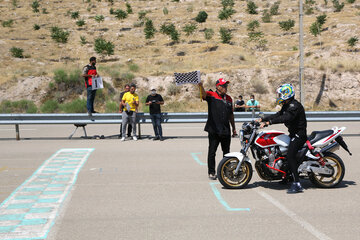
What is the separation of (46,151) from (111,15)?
69650 mm

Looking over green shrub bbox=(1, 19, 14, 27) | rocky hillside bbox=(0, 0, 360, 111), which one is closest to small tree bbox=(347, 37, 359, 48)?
rocky hillside bbox=(0, 0, 360, 111)

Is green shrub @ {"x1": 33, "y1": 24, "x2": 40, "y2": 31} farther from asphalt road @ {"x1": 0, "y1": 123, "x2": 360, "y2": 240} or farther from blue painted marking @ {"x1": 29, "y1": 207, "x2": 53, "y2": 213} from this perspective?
blue painted marking @ {"x1": 29, "y1": 207, "x2": 53, "y2": 213}

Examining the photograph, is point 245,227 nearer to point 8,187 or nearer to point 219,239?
point 219,239

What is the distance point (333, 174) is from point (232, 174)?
180cm

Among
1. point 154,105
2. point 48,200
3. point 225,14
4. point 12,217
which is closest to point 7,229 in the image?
point 12,217

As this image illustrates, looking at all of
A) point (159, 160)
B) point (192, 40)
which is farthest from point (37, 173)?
point (192, 40)

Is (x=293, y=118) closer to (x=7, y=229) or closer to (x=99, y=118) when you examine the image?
(x=7, y=229)

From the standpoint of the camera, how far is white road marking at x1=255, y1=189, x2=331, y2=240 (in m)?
4.87

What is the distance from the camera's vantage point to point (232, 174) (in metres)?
7.26

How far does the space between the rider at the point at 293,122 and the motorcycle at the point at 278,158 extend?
152 millimetres

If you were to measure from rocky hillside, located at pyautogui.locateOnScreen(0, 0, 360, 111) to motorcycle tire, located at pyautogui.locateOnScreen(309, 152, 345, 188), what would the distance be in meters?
22.0

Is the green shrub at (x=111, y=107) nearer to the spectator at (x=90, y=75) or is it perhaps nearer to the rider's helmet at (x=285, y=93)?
the spectator at (x=90, y=75)

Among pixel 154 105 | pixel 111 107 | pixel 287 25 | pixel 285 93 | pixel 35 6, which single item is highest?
pixel 35 6

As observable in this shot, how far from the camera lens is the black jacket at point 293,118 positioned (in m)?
6.91
